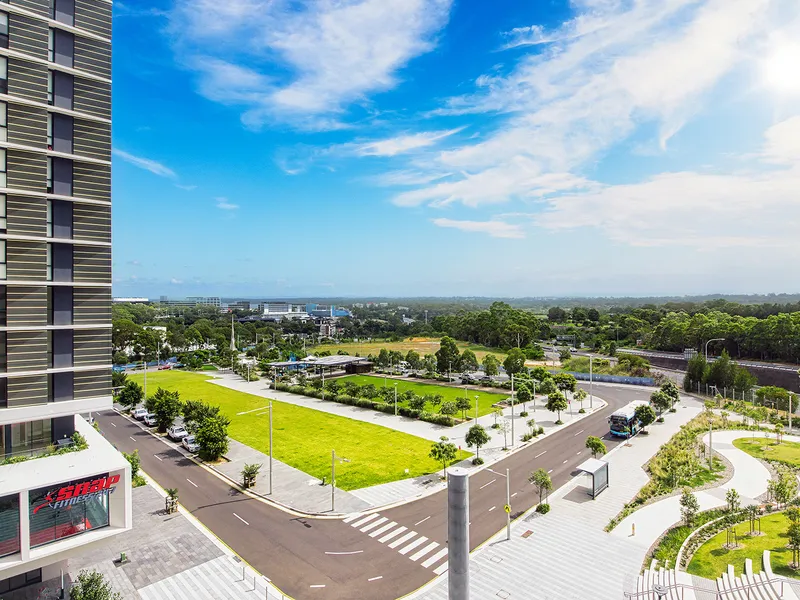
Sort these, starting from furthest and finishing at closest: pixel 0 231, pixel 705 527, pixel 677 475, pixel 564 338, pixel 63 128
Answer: pixel 564 338, pixel 677 475, pixel 705 527, pixel 63 128, pixel 0 231

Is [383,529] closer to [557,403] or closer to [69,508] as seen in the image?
[69,508]

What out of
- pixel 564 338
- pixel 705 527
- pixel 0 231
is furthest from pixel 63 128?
pixel 564 338

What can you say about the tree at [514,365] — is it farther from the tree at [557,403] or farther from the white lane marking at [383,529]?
the white lane marking at [383,529]

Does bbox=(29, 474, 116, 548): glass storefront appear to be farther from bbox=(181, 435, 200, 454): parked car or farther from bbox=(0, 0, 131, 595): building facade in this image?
bbox=(181, 435, 200, 454): parked car

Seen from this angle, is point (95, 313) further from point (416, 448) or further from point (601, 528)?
Answer: point (601, 528)

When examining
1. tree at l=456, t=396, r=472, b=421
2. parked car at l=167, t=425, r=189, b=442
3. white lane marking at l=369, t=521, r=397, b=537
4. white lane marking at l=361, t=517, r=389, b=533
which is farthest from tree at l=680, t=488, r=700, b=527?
parked car at l=167, t=425, r=189, b=442

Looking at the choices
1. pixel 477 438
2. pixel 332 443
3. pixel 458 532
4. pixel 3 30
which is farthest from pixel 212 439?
pixel 458 532
